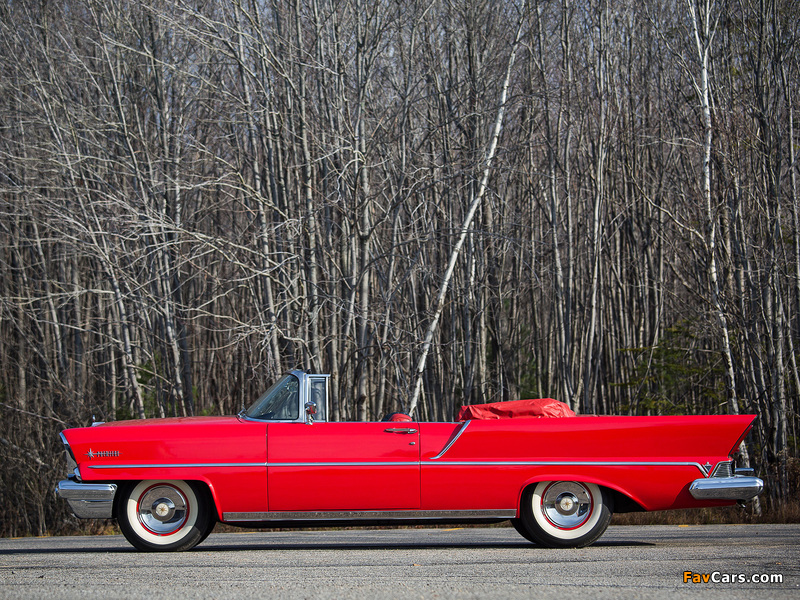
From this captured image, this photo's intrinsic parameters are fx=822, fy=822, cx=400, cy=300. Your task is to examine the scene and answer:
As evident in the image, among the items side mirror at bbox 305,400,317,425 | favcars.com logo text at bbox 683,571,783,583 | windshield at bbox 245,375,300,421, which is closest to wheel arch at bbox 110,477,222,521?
windshield at bbox 245,375,300,421

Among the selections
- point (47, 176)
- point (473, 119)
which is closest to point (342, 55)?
point (473, 119)

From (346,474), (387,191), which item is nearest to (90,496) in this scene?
(346,474)

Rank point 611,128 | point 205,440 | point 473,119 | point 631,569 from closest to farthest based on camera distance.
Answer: point 631,569, point 205,440, point 473,119, point 611,128

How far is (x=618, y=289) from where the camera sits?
16219 millimetres

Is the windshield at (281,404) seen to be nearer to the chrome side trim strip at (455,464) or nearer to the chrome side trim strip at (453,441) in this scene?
the chrome side trim strip at (455,464)

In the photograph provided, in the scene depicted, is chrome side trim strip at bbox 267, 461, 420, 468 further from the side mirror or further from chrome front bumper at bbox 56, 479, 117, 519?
chrome front bumper at bbox 56, 479, 117, 519

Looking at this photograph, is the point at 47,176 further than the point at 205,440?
Yes

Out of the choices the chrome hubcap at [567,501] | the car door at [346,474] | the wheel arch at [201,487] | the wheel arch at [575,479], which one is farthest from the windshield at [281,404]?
the chrome hubcap at [567,501]

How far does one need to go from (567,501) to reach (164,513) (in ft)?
9.57

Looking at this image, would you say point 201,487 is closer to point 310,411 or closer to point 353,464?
point 310,411

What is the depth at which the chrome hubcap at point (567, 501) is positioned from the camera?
5926 millimetres

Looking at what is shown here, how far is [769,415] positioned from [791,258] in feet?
9.30

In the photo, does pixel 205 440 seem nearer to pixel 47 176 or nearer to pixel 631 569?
pixel 631 569

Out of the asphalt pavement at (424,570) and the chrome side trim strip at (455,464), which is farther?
the chrome side trim strip at (455,464)
